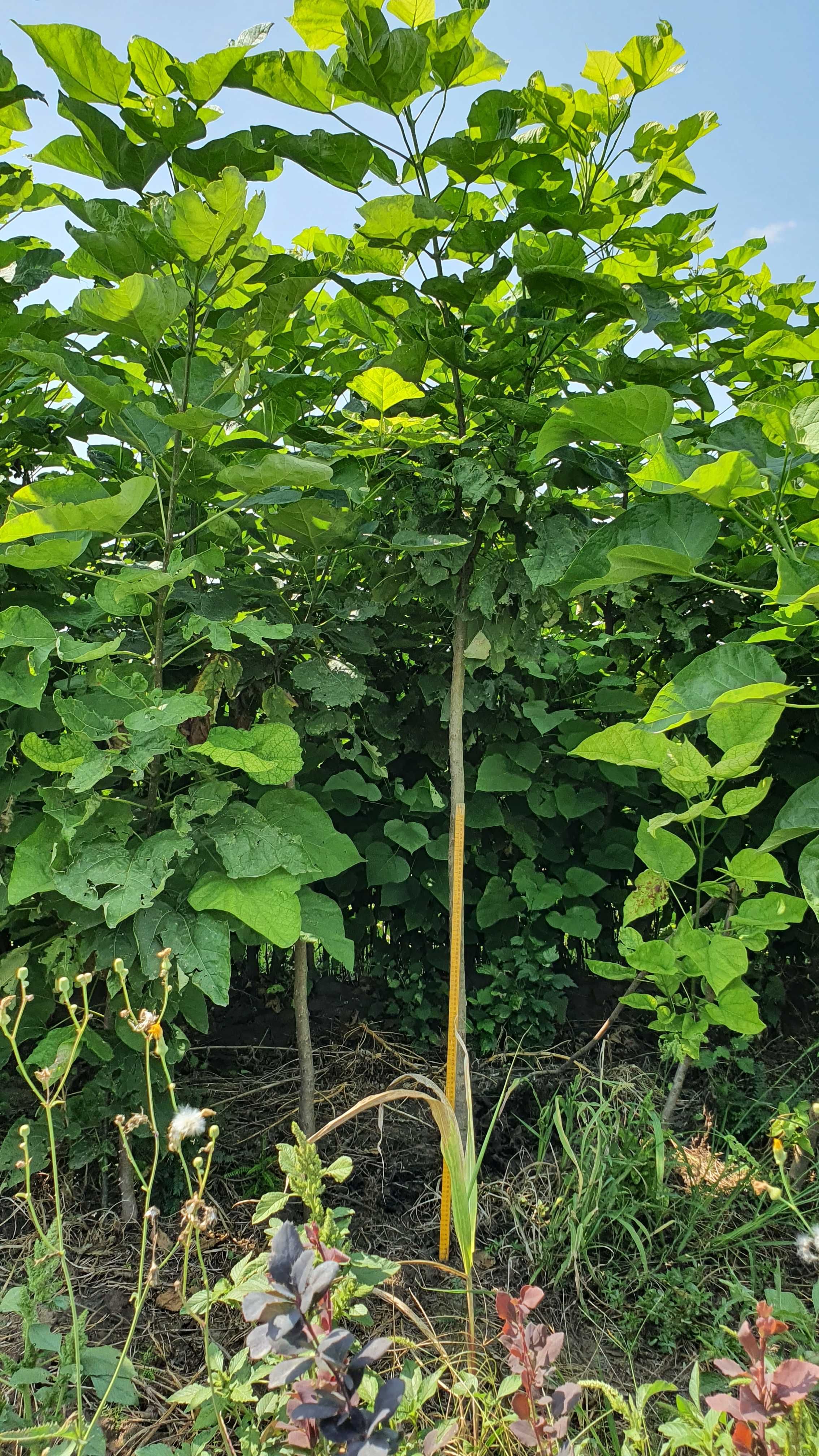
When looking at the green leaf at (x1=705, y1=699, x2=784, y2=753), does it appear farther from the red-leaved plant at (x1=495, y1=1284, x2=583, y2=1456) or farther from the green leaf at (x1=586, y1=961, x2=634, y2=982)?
the red-leaved plant at (x1=495, y1=1284, x2=583, y2=1456)

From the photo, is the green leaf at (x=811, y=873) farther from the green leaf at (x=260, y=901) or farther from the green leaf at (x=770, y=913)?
the green leaf at (x=260, y=901)

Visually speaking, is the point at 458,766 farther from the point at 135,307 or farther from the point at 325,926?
the point at 135,307

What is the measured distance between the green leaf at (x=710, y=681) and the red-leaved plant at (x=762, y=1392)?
2.30ft

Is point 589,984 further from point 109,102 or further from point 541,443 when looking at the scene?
point 109,102

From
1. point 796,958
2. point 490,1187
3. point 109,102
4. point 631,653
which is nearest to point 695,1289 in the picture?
point 490,1187

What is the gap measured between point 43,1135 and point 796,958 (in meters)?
1.79

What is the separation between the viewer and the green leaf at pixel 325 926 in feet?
4.79

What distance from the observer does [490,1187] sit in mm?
1702

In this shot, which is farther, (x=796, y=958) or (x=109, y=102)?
(x=796, y=958)

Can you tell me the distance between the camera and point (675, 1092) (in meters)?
1.78

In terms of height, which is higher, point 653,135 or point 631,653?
point 653,135

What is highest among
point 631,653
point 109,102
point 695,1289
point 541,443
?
point 109,102

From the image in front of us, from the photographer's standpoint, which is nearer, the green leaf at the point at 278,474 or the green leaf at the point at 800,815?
the green leaf at the point at 278,474

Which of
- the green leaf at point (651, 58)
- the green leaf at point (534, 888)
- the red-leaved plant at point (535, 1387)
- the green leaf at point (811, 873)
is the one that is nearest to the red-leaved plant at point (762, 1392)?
the red-leaved plant at point (535, 1387)
